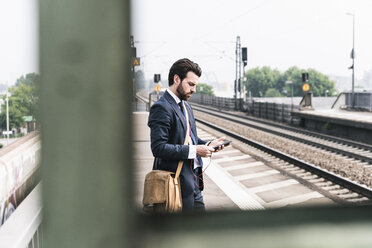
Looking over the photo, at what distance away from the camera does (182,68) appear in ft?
5.13

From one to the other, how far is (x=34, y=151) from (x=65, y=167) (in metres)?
0.10

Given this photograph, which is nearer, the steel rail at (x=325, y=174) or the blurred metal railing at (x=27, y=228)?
the blurred metal railing at (x=27, y=228)

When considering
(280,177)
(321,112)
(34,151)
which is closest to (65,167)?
(34,151)

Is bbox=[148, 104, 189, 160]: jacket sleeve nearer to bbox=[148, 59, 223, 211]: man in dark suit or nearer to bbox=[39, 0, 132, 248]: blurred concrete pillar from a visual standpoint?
bbox=[148, 59, 223, 211]: man in dark suit

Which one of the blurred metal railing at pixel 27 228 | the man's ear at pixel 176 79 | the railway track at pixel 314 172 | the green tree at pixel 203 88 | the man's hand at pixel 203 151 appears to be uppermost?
the man's ear at pixel 176 79

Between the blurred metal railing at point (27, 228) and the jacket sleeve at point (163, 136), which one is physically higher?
the jacket sleeve at point (163, 136)

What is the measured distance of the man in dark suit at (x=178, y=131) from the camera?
153 cm

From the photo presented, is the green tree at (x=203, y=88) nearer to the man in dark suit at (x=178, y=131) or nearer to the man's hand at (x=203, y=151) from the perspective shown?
the man in dark suit at (x=178, y=131)

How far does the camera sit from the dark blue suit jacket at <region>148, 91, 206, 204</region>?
1.52 m

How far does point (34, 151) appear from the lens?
1034 millimetres

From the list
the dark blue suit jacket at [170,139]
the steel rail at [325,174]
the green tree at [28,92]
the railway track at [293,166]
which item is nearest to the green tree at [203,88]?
the dark blue suit jacket at [170,139]

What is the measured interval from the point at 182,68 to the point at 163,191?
0.46 m

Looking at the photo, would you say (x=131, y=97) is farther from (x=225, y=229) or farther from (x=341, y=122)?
(x=341, y=122)

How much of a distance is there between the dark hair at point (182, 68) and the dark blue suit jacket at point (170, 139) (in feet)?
0.33
